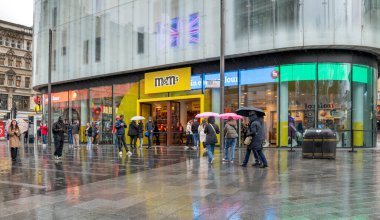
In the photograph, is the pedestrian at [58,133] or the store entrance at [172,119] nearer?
the pedestrian at [58,133]

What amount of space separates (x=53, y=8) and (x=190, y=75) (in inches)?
658

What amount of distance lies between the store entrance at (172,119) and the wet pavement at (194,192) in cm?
1380

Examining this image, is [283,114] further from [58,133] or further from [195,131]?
[58,133]

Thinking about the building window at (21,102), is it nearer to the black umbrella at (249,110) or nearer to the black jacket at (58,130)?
the black jacket at (58,130)

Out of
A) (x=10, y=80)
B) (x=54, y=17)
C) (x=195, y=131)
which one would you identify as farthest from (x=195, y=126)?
(x=10, y=80)

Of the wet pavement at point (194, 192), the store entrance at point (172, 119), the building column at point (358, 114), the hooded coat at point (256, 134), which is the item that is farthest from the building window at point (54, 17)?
the hooded coat at point (256, 134)

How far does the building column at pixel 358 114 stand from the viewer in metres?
22.1

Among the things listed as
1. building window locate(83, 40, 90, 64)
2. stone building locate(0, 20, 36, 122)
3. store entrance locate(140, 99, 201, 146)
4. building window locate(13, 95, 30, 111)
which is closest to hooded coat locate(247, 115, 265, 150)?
store entrance locate(140, 99, 201, 146)

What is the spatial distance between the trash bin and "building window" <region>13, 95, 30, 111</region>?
6780 cm

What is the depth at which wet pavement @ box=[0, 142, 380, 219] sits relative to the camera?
6.95m

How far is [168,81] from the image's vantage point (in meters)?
27.4

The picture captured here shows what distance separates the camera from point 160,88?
27766 millimetres

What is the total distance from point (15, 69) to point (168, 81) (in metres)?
56.3

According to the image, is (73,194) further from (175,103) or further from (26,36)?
(26,36)
